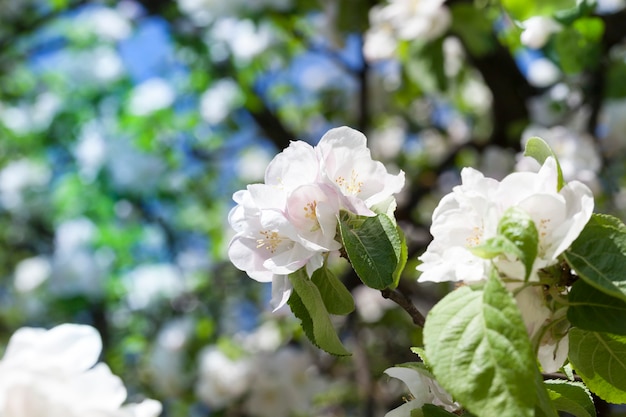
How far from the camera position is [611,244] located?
0.59 metres

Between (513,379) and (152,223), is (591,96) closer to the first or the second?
(513,379)

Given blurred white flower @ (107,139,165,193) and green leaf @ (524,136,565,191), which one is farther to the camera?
blurred white flower @ (107,139,165,193)

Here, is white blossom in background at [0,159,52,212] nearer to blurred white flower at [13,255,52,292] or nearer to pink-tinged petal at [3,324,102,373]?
blurred white flower at [13,255,52,292]

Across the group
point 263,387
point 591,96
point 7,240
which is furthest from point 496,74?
point 7,240

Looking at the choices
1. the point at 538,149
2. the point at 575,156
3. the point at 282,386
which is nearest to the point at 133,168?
the point at 282,386

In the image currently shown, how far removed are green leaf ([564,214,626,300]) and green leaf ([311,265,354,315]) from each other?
21 centimetres

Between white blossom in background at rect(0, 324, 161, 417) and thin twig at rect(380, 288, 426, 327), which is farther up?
white blossom in background at rect(0, 324, 161, 417)

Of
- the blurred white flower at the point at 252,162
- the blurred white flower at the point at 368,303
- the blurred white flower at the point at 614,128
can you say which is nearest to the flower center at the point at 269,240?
the blurred white flower at the point at 614,128

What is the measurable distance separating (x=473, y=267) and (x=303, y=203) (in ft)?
0.57

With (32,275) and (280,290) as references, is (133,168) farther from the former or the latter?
(280,290)

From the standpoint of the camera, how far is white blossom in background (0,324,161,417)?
59cm

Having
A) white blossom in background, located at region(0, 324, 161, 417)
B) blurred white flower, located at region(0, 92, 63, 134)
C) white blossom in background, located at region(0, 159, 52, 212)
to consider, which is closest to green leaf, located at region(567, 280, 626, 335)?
white blossom in background, located at region(0, 324, 161, 417)

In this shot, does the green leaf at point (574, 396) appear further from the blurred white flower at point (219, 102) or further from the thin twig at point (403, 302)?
the blurred white flower at point (219, 102)

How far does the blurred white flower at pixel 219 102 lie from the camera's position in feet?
12.4
